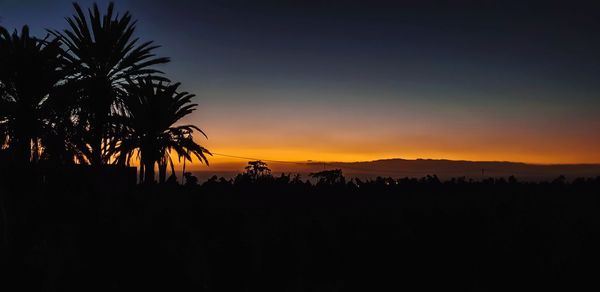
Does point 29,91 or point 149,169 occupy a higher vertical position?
point 29,91

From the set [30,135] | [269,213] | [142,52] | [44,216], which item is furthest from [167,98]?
[269,213]

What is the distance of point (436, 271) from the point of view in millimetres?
6520

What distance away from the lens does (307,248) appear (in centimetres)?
639

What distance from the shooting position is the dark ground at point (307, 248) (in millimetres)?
6125

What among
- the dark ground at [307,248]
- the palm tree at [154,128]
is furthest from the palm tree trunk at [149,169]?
the dark ground at [307,248]

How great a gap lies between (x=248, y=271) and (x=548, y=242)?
3.69 meters

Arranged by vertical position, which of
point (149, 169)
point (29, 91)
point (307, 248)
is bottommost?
point (307, 248)

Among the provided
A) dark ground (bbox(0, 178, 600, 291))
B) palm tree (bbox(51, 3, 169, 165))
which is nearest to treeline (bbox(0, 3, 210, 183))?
palm tree (bbox(51, 3, 169, 165))

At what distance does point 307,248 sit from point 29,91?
22281 mm

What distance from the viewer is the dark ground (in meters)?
6.12

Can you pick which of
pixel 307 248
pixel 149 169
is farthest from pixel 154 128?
pixel 307 248

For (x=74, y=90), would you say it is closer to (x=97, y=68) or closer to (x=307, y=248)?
(x=97, y=68)

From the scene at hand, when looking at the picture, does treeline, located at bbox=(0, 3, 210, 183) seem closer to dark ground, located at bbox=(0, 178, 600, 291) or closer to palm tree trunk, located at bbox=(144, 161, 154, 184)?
palm tree trunk, located at bbox=(144, 161, 154, 184)

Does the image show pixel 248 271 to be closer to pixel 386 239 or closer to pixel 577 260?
pixel 386 239
